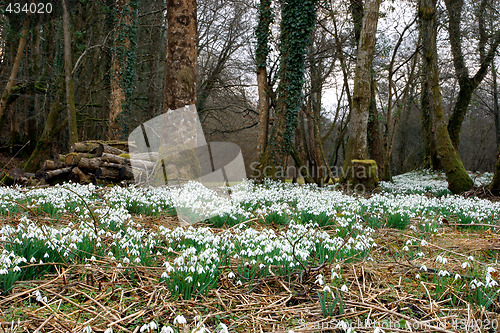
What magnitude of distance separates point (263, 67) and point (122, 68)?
17.8 feet

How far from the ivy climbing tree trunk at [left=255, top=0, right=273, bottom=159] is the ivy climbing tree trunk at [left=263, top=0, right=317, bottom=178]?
2.89 feet

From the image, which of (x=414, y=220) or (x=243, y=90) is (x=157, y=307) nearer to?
(x=414, y=220)

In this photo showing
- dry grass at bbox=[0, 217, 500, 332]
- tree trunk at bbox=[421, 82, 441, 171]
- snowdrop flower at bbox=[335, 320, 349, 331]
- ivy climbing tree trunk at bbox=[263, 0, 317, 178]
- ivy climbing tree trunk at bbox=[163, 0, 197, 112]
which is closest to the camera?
snowdrop flower at bbox=[335, 320, 349, 331]

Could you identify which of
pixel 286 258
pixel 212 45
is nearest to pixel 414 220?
pixel 286 258

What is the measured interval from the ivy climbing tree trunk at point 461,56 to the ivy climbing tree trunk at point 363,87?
26.4 feet

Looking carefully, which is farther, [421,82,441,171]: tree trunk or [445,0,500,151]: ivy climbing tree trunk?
[421,82,441,171]: tree trunk

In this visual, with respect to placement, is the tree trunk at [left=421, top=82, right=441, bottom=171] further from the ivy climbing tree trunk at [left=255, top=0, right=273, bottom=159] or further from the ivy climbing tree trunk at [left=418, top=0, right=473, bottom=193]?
the ivy climbing tree trunk at [left=255, top=0, right=273, bottom=159]

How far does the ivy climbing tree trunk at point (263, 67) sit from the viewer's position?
39.2 ft

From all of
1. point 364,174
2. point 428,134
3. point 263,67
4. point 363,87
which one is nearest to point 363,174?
point 364,174

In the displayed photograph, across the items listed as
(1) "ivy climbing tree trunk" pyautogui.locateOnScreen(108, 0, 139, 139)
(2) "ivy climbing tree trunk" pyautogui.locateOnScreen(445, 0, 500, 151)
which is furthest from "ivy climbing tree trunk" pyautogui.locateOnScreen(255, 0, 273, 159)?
(2) "ivy climbing tree trunk" pyautogui.locateOnScreen(445, 0, 500, 151)

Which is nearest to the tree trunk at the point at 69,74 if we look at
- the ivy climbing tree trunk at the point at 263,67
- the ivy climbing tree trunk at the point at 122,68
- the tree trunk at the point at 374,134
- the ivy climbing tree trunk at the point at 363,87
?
the ivy climbing tree trunk at the point at 122,68

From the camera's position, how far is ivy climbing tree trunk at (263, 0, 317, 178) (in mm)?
10914

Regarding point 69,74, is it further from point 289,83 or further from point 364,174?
point 364,174

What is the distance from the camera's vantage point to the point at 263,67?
12070 mm
